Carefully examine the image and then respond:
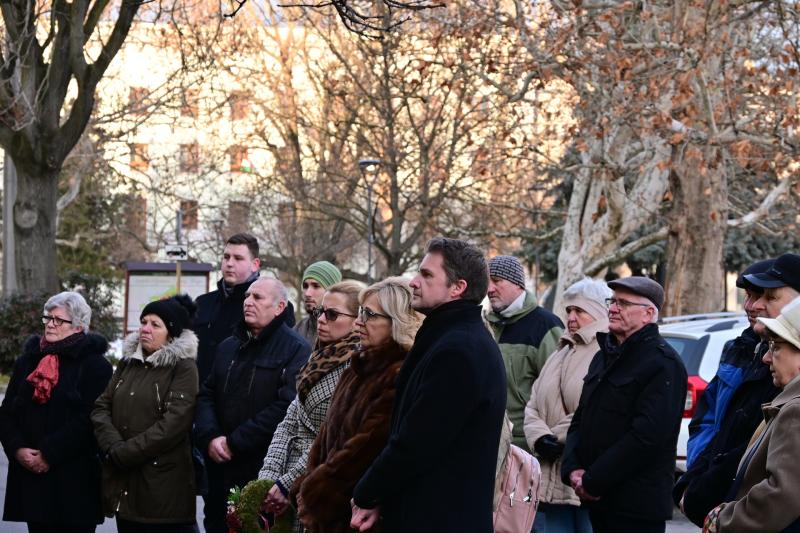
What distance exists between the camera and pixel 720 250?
19438mm

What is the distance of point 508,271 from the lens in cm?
830

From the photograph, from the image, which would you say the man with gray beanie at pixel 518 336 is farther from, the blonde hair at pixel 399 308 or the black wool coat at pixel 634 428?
the blonde hair at pixel 399 308

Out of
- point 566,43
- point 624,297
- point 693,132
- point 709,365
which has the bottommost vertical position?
point 709,365

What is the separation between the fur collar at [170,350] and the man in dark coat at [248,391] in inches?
9.5

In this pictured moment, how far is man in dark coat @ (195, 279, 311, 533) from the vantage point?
750 cm

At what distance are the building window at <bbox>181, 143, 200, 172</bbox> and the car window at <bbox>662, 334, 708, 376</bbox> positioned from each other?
28.9 metres

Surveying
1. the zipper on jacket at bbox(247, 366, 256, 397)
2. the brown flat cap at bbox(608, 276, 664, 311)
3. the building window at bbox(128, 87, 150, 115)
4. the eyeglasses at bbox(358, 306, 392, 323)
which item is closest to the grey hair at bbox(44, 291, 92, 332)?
the zipper on jacket at bbox(247, 366, 256, 397)

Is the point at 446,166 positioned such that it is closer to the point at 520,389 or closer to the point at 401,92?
the point at 401,92

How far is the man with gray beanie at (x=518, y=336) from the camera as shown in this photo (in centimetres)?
823

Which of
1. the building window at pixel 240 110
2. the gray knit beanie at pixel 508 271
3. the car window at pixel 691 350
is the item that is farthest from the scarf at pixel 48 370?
the building window at pixel 240 110

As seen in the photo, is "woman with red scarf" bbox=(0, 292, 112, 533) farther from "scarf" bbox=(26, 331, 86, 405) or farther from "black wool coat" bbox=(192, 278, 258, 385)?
"black wool coat" bbox=(192, 278, 258, 385)

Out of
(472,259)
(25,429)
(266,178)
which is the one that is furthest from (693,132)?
(266,178)

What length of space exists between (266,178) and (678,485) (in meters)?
33.0

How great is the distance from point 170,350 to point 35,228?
13.1 m
